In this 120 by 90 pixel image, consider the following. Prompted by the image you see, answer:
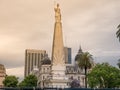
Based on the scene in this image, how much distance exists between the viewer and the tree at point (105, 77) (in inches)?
4341

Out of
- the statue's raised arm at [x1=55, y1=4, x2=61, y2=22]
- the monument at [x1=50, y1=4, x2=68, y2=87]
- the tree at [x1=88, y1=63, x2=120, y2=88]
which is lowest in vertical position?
the tree at [x1=88, y1=63, x2=120, y2=88]

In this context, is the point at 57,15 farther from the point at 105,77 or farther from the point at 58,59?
the point at 105,77

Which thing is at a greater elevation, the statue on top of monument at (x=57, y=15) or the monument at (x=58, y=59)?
the statue on top of monument at (x=57, y=15)

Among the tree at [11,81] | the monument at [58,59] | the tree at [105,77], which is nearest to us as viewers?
the tree at [105,77]

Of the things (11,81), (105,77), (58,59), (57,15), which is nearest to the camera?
(105,77)

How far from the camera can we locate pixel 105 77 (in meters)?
111

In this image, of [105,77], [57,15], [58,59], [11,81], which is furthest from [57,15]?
[105,77]

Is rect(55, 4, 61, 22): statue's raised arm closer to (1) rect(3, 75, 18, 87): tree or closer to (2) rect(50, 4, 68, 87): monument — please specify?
(2) rect(50, 4, 68, 87): monument

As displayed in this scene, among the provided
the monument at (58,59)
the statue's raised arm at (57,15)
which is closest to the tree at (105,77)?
the monument at (58,59)

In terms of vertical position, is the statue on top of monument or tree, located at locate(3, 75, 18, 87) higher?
the statue on top of monument

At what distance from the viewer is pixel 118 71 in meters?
115

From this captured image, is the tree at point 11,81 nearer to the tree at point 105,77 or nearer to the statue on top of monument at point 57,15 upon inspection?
the statue on top of monument at point 57,15

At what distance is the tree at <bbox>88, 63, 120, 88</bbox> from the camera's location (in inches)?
4341

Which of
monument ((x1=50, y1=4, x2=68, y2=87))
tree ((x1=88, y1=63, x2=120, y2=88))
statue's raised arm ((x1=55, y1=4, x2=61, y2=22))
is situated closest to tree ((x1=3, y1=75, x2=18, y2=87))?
monument ((x1=50, y1=4, x2=68, y2=87))
